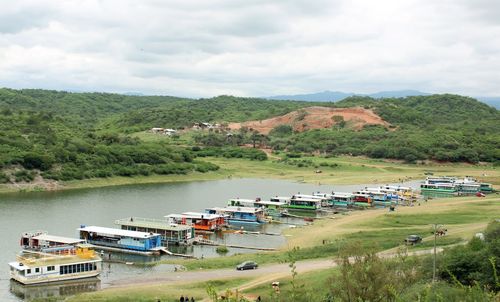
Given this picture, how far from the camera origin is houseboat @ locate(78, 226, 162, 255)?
63219mm

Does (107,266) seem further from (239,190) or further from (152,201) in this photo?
(239,190)

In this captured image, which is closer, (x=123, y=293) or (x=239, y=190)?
(x=123, y=293)

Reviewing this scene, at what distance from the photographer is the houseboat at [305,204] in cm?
9269

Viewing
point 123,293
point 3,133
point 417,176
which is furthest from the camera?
point 417,176

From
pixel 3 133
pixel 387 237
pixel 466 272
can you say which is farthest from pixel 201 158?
pixel 466 272

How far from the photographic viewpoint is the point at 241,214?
82812mm

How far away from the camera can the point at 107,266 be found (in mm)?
57562

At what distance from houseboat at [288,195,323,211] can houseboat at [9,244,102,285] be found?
44.0m

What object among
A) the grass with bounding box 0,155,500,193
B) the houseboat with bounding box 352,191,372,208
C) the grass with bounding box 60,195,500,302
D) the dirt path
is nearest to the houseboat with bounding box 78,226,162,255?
the grass with bounding box 60,195,500,302

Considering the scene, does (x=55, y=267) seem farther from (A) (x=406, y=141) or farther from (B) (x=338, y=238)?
(A) (x=406, y=141)

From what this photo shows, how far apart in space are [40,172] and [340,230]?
61.3 m

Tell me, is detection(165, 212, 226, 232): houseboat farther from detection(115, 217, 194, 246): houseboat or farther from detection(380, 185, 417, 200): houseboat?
detection(380, 185, 417, 200): houseboat

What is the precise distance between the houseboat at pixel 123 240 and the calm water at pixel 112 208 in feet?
5.61

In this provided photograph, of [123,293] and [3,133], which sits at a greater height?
[3,133]
